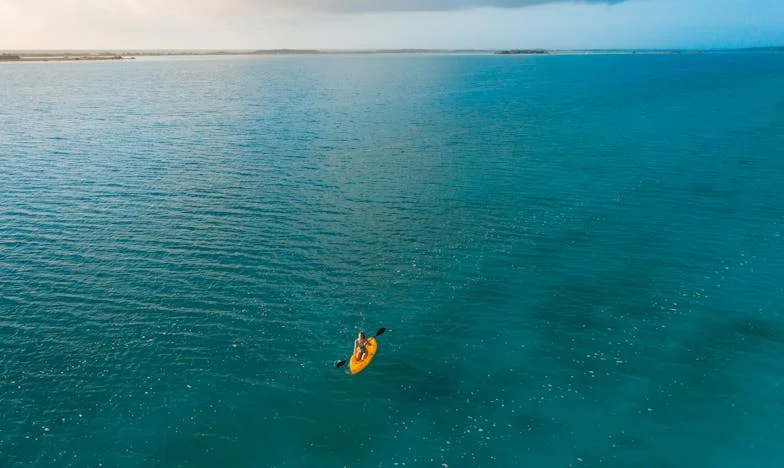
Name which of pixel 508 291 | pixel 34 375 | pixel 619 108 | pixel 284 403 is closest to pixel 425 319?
pixel 508 291

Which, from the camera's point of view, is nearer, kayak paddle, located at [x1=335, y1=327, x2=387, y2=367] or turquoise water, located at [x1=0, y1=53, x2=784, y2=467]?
turquoise water, located at [x1=0, y1=53, x2=784, y2=467]

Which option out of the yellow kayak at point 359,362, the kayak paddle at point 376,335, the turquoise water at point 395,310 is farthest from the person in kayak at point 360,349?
the turquoise water at point 395,310

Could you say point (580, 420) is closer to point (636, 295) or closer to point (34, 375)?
point (636, 295)

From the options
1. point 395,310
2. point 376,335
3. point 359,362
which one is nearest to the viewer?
point 359,362

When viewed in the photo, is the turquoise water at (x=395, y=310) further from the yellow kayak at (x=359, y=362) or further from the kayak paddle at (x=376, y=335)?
the kayak paddle at (x=376, y=335)

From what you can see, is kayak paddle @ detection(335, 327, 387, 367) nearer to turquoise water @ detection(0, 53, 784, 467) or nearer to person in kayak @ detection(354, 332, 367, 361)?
turquoise water @ detection(0, 53, 784, 467)

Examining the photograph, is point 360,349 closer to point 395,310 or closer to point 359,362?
point 359,362

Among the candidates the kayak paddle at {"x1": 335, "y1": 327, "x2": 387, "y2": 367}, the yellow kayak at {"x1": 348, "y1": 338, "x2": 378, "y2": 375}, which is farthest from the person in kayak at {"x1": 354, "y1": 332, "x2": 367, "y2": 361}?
the kayak paddle at {"x1": 335, "y1": 327, "x2": 387, "y2": 367}

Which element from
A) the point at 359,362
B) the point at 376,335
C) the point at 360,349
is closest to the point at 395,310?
the point at 376,335
